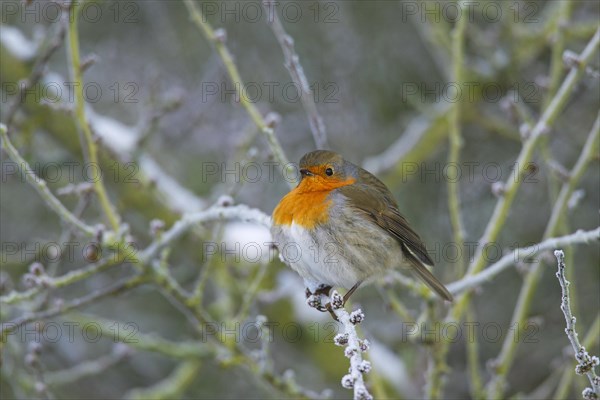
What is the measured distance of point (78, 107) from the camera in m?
3.29

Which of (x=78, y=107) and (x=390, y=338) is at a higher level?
(x=390, y=338)

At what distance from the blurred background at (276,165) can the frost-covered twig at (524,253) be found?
494 mm

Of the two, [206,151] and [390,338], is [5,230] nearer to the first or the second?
[206,151]

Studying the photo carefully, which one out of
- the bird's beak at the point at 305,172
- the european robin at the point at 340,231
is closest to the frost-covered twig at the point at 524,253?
the european robin at the point at 340,231

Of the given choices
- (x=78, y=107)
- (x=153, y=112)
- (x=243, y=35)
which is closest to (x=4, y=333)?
(x=78, y=107)

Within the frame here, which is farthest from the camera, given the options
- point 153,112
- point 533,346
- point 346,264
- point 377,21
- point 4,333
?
point 377,21

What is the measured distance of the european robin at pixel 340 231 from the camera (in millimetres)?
3617

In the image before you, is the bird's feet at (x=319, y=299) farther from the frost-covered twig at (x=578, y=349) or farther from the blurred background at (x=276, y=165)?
the frost-covered twig at (x=578, y=349)

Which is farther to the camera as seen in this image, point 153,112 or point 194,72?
point 194,72

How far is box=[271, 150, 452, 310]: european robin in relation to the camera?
3.62 meters

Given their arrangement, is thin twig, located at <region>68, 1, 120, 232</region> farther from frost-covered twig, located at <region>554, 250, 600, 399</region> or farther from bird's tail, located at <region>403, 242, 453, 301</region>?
frost-covered twig, located at <region>554, 250, 600, 399</region>

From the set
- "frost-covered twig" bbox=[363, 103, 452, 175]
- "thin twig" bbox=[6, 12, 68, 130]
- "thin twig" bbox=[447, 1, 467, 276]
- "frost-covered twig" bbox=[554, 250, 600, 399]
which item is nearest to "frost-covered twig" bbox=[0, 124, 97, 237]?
"thin twig" bbox=[6, 12, 68, 130]

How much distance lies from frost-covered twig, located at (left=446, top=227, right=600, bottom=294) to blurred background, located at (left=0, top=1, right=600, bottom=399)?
1.62 feet

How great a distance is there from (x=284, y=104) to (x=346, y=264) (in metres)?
4.43
